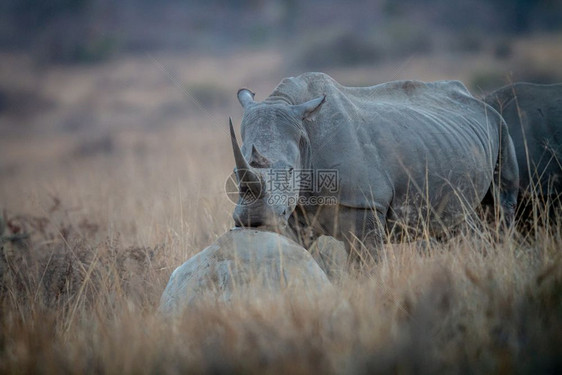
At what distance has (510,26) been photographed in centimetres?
3447

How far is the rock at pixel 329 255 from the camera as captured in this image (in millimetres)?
5230

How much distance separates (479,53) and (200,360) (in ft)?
93.1

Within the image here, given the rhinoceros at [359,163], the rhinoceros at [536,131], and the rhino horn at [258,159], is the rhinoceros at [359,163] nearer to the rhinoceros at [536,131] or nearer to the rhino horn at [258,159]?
the rhino horn at [258,159]

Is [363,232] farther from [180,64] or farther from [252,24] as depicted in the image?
[252,24]

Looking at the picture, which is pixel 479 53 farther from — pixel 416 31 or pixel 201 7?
pixel 201 7

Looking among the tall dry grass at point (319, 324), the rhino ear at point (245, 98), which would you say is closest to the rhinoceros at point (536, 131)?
the tall dry grass at point (319, 324)

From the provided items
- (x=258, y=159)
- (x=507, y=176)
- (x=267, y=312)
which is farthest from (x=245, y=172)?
(x=507, y=176)

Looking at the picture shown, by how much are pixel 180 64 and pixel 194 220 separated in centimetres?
2736

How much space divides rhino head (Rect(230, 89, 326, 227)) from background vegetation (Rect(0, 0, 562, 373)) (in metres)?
0.79

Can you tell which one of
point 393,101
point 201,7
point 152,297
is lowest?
point 152,297

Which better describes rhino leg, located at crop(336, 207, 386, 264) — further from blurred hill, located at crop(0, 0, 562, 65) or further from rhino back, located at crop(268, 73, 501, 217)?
blurred hill, located at crop(0, 0, 562, 65)

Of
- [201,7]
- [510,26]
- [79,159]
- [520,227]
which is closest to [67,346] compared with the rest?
[520,227]

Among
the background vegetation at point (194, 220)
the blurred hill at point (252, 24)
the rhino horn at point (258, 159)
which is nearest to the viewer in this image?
the background vegetation at point (194, 220)

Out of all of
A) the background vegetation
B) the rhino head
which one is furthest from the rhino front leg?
the rhino head
